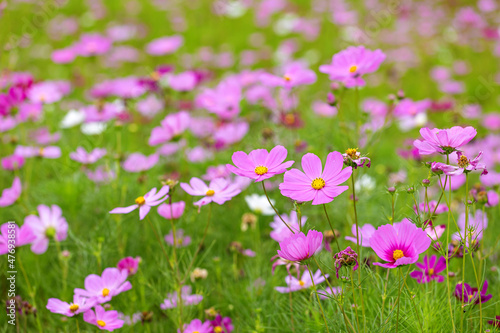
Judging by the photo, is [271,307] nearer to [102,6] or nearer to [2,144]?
[2,144]

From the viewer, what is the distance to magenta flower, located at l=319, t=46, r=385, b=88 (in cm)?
111

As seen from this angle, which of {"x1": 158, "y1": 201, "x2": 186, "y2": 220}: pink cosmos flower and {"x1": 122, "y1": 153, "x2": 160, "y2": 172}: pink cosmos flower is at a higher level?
{"x1": 158, "y1": 201, "x2": 186, "y2": 220}: pink cosmos flower

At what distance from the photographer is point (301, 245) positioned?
72 centimetres

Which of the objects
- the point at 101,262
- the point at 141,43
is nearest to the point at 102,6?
the point at 141,43

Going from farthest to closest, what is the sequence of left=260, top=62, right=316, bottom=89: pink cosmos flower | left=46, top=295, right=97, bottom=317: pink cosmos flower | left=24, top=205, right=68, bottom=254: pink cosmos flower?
left=260, top=62, right=316, bottom=89: pink cosmos flower, left=24, top=205, right=68, bottom=254: pink cosmos flower, left=46, top=295, right=97, bottom=317: pink cosmos flower

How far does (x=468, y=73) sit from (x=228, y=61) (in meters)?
1.75

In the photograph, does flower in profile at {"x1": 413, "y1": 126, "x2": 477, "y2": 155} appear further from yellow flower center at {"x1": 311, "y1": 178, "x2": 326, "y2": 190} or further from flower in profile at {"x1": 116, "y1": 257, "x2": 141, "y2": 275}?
flower in profile at {"x1": 116, "y1": 257, "x2": 141, "y2": 275}

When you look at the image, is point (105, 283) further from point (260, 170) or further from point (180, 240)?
point (260, 170)

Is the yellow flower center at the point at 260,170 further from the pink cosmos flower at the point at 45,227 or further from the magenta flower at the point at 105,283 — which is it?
the pink cosmos flower at the point at 45,227

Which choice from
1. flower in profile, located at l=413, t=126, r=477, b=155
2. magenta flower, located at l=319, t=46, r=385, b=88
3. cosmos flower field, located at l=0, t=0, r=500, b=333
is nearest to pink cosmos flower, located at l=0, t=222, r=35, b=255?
cosmos flower field, located at l=0, t=0, r=500, b=333

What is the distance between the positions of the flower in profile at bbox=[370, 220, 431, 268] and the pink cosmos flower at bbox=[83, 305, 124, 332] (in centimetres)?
56

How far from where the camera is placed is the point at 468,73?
334 cm

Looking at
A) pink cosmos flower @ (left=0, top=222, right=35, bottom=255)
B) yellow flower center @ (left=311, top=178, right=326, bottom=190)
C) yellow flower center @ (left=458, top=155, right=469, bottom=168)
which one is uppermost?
yellow flower center @ (left=458, top=155, right=469, bottom=168)

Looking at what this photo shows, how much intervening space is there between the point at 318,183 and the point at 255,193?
3.00 feet
